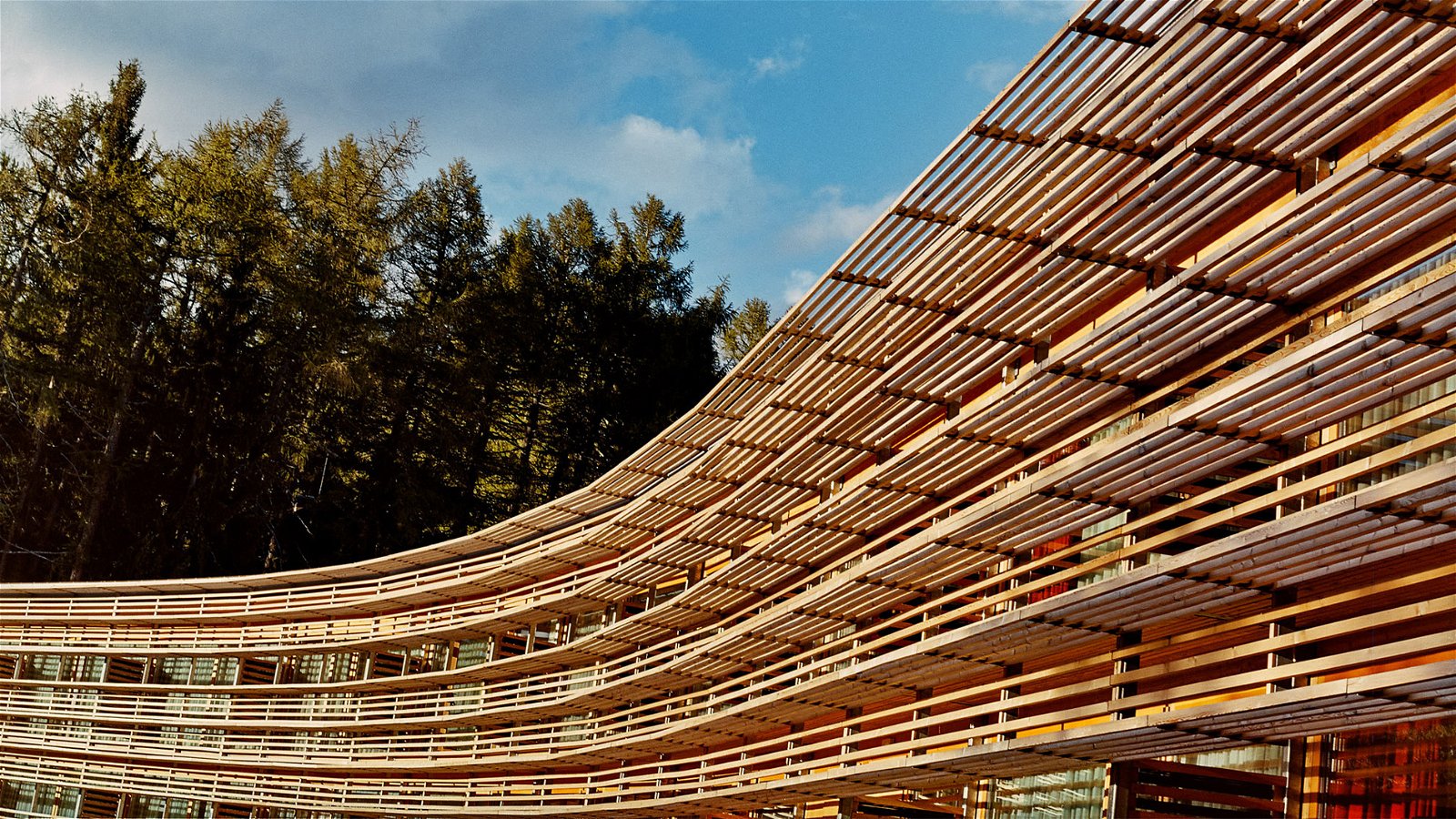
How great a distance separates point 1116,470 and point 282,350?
28221 mm

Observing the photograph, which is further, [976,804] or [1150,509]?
[976,804]

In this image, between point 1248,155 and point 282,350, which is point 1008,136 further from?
point 282,350

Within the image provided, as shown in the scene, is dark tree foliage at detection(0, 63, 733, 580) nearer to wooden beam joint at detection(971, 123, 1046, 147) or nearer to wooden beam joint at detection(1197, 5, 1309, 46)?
wooden beam joint at detection(971, 123, 1046, 147)

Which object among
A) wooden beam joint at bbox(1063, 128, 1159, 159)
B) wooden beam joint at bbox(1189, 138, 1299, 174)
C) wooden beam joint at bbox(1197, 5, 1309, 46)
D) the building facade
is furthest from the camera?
wooden beam joint at bbox(1063, 128, 1159, 159)

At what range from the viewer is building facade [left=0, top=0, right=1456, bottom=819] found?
6.18m

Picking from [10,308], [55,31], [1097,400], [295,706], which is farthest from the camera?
[55,31]

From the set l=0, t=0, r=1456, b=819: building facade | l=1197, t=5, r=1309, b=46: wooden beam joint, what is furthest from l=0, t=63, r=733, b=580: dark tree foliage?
l=1197, t=5, r=1309, b=46: wooden beam joint

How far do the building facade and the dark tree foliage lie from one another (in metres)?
18.9

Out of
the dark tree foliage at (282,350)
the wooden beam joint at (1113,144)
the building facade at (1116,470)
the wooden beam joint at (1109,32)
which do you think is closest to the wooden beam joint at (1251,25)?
the building facade at (1116,470)

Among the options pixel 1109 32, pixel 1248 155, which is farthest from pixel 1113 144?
pixel 1248 155

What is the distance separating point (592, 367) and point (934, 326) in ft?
86.7

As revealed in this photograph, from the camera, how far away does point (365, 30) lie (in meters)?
182

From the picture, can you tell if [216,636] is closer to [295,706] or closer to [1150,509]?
[295,706]

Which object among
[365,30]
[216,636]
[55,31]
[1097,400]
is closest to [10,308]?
[216,636]
